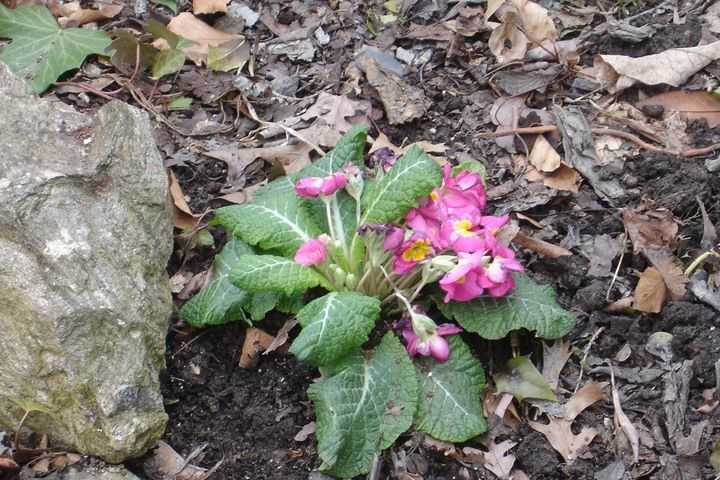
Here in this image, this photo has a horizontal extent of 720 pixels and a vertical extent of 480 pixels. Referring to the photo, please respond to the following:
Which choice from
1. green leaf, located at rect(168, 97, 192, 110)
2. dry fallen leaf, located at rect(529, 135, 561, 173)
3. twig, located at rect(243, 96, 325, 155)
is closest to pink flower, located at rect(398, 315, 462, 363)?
dry fallen leaf, located at rect(529, 135, 561, 173)

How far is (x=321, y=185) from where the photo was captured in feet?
8.70

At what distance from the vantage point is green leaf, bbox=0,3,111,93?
11.2 feet

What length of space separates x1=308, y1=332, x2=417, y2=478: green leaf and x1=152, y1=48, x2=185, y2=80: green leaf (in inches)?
65.9

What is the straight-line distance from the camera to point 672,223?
9.34ft

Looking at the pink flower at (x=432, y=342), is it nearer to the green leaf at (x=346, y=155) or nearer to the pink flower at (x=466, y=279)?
the pink flower at (x=466, y=279)

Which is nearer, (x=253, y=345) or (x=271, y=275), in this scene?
(x=271, y=275)

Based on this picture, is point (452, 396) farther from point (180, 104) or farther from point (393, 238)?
point (180, 104)

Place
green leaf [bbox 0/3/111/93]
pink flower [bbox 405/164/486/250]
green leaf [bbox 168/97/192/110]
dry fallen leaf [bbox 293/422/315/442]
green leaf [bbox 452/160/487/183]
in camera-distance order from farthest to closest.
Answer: green leaf [bbox 168/97/192/110] → green leaf [bbox 0/3/111/93] → green leaf [bbox 452/160/487/183] → pink flower [bbox 405/164/486/250] → dry fallen leaf [bbox 293/422/315/442]

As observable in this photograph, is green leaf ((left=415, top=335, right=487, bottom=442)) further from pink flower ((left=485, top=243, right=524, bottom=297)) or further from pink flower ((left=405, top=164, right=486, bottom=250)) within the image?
pink flower ((left=405, top=164, right=486, bottom=250))

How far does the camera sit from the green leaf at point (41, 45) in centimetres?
341

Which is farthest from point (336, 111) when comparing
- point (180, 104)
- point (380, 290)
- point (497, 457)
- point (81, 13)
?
point (497, 457)

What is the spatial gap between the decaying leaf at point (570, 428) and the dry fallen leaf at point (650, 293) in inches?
11.5

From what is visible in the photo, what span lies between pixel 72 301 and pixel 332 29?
2003 mm

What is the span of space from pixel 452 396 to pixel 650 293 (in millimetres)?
722
